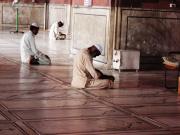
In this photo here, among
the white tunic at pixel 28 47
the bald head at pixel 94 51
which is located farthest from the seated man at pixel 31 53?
the bald head at pixel 94 51

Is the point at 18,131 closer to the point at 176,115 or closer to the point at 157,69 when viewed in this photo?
the point at 176,115

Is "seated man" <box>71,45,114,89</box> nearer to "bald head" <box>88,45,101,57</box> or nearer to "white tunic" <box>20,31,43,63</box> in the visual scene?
"bald head" <box>88,45,101,57</box>

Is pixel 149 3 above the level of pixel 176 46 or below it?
above

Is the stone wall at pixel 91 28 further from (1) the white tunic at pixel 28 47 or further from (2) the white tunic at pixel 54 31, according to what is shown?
(2) the white tunic at pixel 54 31

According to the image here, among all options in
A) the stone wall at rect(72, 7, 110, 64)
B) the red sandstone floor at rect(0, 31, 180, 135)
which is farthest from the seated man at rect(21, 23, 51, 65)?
the stone wall at rect(72, 7, 110, 64)


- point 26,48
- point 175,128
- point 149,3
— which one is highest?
point 149,3

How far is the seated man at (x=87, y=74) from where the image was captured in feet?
21.7

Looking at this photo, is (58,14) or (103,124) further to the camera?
(58,14)

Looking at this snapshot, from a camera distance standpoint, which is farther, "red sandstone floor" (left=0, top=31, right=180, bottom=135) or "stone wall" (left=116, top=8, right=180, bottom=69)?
"stone wall" (left=116, top=8, right=180, bottom=69)

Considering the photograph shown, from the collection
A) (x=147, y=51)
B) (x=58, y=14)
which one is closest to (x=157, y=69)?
(x=147, y=51)

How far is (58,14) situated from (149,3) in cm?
961

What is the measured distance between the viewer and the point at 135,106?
5.82 metres

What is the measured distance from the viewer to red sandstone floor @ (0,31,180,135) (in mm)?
4699

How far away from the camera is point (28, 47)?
9086mm
